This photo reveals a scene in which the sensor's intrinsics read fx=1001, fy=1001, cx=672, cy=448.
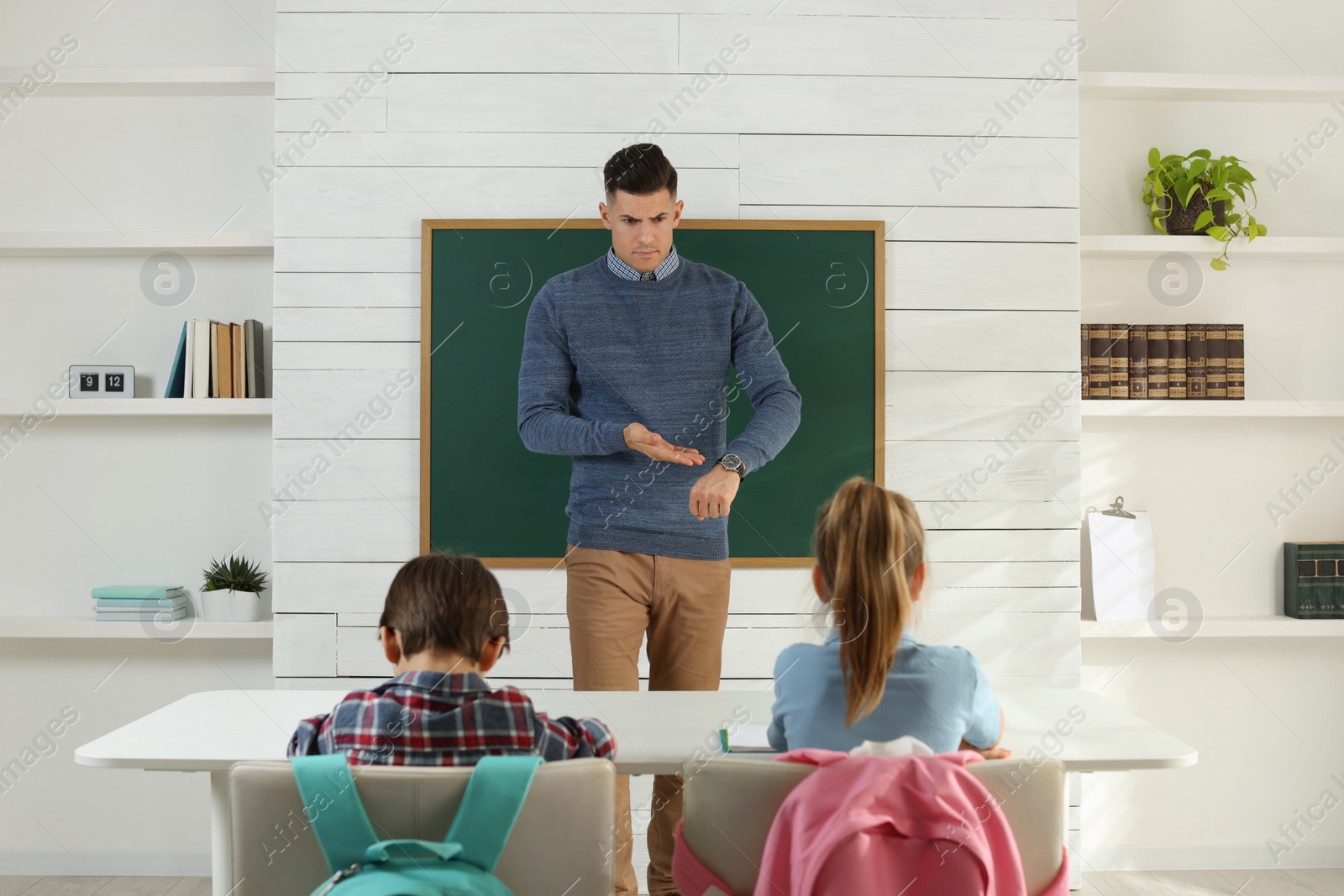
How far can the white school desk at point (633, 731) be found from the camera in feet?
5.11

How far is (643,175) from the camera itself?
7.84 feet

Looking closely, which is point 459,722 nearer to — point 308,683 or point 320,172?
point 308,683

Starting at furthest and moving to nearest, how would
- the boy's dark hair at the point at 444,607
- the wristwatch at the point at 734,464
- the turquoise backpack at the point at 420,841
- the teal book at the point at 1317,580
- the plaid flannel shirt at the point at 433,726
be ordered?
the teal book at the point at 1317,580
the wristwatch at the point at 734,464
the boy's dark hair at the point at 444,607
the plaid flannel shirt at the point at 433,726
the turquoise backpack at the point at 420,841

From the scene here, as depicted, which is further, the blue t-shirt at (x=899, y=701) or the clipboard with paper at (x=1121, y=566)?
the clipboard with paper at (x=1121, y=566)

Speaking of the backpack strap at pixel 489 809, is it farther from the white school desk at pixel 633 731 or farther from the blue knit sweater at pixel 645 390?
the blue knit sweater at pixel 645 390

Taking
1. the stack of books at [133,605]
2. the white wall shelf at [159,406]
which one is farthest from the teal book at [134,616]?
the white wall shelf at [159,406]

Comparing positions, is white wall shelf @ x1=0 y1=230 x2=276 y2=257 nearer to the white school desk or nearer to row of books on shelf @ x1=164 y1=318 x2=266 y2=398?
row of books on shelf @ x1=164 y1=318 x2=266 y2=398

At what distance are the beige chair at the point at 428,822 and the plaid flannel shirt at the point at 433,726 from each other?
117 millimetres

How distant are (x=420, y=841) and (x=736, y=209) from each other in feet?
7.30

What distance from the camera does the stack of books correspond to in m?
3.04

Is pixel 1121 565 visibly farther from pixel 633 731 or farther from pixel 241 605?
pixel 241 605

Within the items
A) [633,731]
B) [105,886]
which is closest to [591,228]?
[633,731]

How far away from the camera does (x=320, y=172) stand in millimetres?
2965

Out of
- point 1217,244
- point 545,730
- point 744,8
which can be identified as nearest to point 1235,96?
point 1217,244
